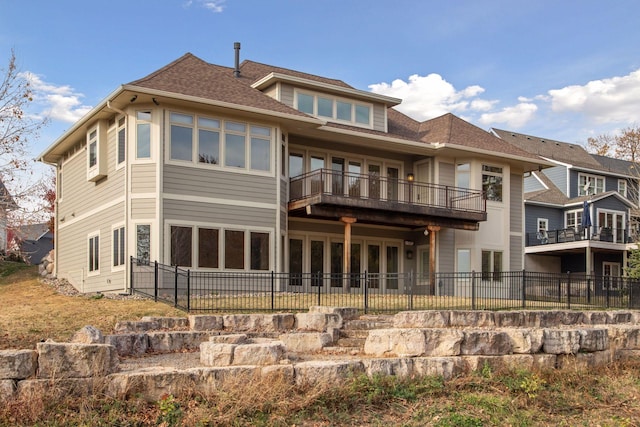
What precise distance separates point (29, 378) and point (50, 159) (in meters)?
22.6

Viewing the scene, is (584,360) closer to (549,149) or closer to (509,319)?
(509,319)

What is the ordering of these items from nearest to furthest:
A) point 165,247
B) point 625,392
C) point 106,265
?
1. point 625,392
2. point 165,247
3. point 106,265

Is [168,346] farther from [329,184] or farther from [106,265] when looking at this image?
[329,184]

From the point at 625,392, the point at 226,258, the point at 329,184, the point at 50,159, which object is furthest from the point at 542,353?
the point at 50,159

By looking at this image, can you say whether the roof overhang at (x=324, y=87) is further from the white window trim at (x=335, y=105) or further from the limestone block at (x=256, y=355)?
the limestone block at (x=256, y=355)

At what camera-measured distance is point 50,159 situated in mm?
28891

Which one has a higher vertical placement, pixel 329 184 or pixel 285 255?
pixel 329 184

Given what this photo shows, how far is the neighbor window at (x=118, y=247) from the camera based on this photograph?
828 inches

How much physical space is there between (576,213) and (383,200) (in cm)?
1895

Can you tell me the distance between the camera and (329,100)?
25844mm

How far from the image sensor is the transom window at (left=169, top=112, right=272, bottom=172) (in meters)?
21.0

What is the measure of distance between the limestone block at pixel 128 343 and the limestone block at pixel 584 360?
7021mm

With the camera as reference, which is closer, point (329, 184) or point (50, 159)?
point (329, 184)

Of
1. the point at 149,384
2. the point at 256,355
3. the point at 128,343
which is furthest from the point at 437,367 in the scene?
the point at 128,343
